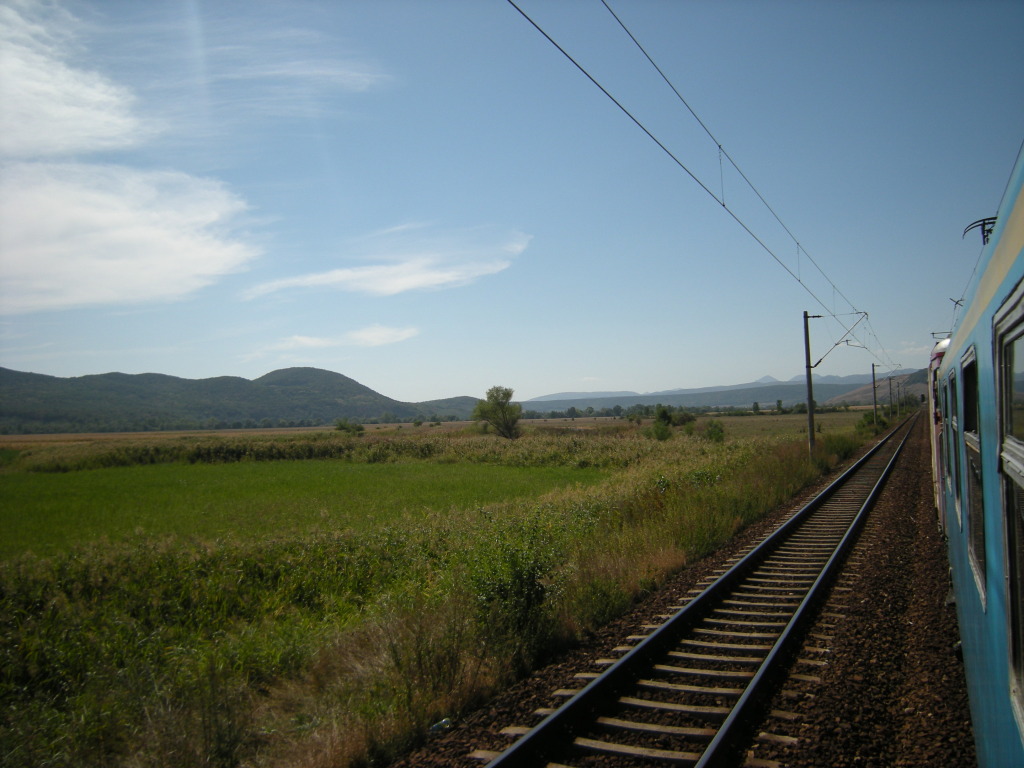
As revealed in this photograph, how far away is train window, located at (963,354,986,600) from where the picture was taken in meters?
3.55

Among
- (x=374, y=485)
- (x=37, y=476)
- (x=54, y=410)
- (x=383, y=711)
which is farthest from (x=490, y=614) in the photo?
(x=54, y=410)

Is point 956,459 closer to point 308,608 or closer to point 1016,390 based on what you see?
point 1016,390

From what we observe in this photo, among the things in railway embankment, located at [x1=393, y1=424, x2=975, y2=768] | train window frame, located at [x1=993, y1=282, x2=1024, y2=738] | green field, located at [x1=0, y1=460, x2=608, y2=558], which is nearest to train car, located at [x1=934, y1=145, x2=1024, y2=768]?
train window frame, located at [x1=993, y1=282, x2=1024, y2=738]

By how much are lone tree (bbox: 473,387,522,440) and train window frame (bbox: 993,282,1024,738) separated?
7872 centimetres

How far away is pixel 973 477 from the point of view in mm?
4113

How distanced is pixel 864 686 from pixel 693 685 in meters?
1.45

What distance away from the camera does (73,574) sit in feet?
37.4

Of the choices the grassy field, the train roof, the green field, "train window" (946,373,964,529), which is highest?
the train roof

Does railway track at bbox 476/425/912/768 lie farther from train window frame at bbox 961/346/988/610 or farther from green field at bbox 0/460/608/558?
green field at bbox 0/460/608/558

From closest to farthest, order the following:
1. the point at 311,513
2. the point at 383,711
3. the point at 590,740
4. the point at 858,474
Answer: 1. the point at 590,740
2. the point at 383,711
3. the point at 311,513
4. the point at 858,474

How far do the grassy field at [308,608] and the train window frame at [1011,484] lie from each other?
13.9 ft

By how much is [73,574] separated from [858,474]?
78.8 ft

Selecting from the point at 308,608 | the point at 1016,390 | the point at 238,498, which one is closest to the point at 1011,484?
the point at 1016,390

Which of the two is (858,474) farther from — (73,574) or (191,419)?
(191,419)
